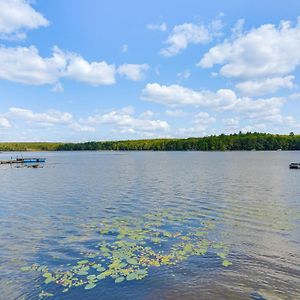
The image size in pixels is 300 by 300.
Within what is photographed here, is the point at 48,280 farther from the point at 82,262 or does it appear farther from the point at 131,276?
the point at 131,276

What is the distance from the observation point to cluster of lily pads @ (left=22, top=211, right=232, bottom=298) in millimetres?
14859

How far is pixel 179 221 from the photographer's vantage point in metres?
25.7

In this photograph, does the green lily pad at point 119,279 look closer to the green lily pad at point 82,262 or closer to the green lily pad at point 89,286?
the green lily pad at point 89,286

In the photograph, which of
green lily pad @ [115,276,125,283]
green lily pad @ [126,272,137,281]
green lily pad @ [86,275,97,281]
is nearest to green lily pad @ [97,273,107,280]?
green lily pad @ [86,275,97,281]

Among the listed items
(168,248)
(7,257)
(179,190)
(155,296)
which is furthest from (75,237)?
(179,190)

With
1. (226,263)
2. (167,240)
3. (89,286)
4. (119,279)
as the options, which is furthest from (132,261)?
(226,263)

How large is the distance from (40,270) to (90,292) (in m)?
3.79

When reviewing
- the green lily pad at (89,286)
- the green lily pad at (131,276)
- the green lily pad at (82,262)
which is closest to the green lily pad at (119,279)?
the green lily pad at (131,276)

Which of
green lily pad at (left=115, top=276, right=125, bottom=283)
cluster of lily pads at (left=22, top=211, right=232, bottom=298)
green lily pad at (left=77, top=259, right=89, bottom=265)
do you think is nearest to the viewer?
green lily pad at (left=115, top=276, right=125, bottom=283)

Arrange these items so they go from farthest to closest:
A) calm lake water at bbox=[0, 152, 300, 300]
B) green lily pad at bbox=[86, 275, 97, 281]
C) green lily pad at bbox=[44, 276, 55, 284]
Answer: green lily pad at bbox=[86, 275, 97, 281] → green lily pad at bbox=[44, 276, 55, 284] → calm lake water at bbox=[0, 152, 300, 300]

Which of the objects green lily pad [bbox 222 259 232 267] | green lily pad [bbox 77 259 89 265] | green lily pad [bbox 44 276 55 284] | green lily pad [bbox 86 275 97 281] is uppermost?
green lily pad [bbox 222 259 232 267]

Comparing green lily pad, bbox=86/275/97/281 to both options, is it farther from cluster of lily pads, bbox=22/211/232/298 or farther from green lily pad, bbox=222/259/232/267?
green lily pad, bbox=222/259/232/267

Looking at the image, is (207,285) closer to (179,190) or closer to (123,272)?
(123,272)

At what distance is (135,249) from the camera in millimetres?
18438
